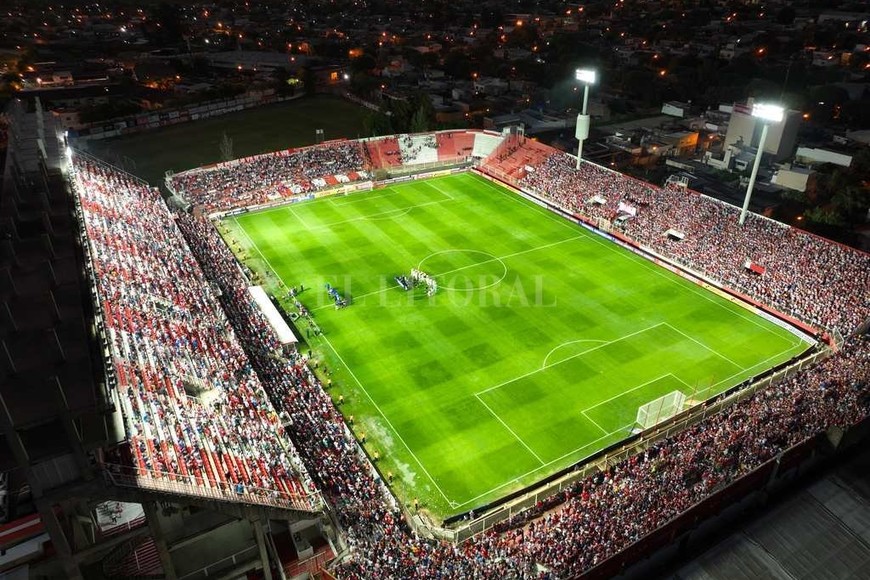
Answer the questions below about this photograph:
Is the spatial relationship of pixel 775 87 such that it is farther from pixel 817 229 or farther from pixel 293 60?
pixel 293 60

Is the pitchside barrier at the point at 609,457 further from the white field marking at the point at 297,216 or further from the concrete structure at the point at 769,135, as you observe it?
the concrete structure at the point at 769,135

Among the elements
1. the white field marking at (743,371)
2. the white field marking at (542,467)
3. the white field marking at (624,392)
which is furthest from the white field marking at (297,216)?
the white field marking at (743,371)

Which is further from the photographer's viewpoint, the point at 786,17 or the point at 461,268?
the point at 786,17

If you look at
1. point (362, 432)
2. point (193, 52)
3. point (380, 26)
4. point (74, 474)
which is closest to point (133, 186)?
point (362, 432)

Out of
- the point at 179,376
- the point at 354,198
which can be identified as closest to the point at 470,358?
the point at 179,376

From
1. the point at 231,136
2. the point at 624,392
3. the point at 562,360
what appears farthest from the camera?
the point at 231,136

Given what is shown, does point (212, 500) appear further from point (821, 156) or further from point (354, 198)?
point (821, 156)
